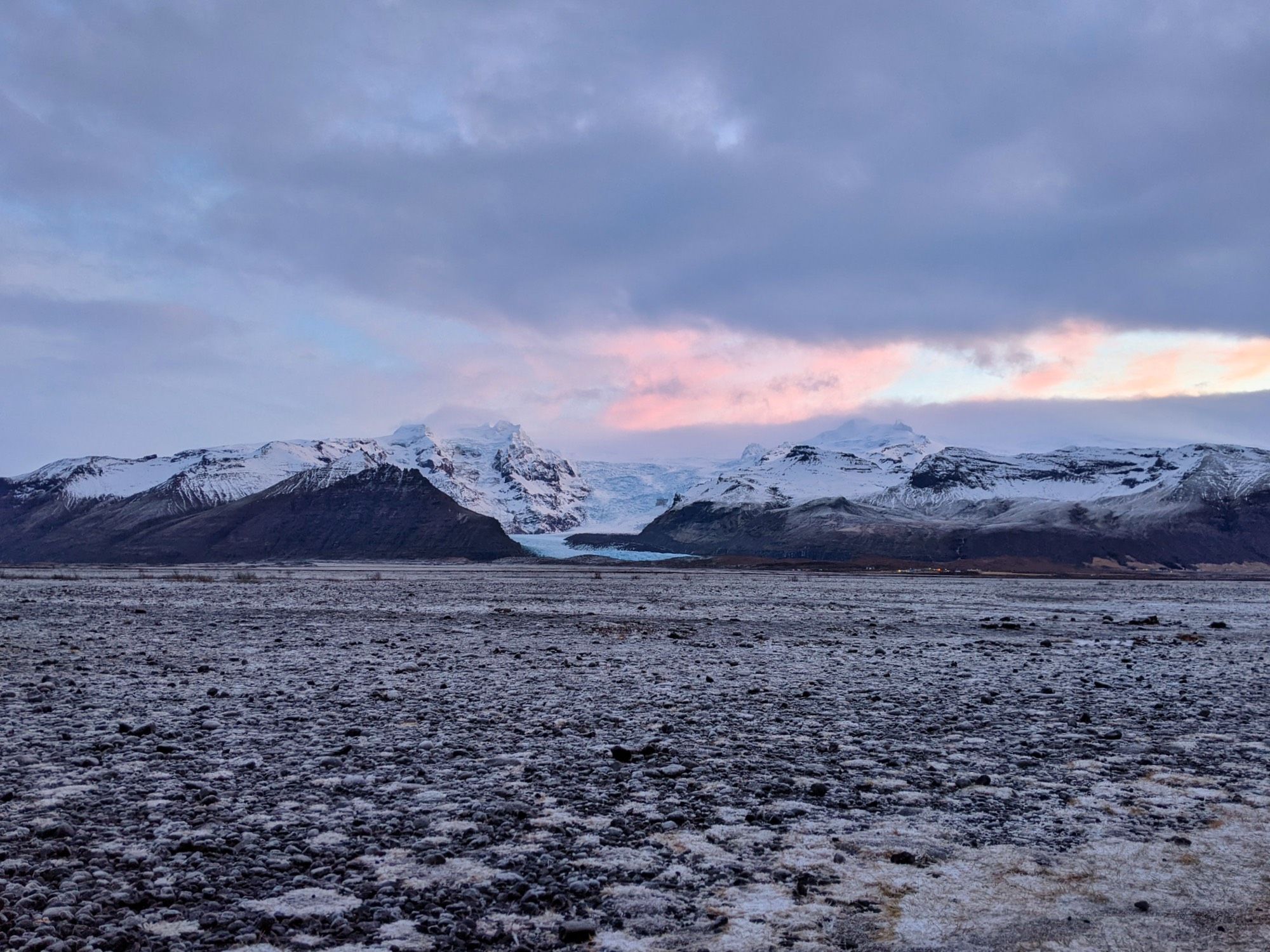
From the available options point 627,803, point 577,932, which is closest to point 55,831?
point 577,932

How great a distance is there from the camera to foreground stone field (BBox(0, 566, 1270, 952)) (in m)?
5.24

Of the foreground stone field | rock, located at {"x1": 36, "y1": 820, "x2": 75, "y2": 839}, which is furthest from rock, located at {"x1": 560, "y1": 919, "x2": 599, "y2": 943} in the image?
rock, located at {"x1": 36, "y1": 820, "x2": 75, "y2": 839}

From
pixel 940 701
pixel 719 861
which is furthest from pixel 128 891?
pixel 940 701

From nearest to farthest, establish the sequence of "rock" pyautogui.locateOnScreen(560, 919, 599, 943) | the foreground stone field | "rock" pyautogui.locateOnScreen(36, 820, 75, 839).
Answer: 1. "rock" pyautogui.locateOnScreen(560, 919, 599, 943)
2. the foreground stone field
3. "rock" pyautogui.locateOnScreen(36, 820, 75, 839)

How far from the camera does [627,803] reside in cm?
763

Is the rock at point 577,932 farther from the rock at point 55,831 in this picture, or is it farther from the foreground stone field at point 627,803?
→ the rock at point 55,831

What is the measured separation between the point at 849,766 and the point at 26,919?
697 centimetres

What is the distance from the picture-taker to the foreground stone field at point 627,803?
5.24 meters

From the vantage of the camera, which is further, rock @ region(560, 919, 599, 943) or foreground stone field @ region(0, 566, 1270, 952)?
foreground stone field @ region(0, 566, 1270, 952)

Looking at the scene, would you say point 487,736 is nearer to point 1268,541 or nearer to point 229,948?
point 229,948

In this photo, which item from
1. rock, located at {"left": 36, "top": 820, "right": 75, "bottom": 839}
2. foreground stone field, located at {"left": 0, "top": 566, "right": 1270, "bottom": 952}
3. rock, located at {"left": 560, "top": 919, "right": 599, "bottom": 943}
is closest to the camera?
rock, located at {"left": 560, "top": 919, "right": 599, "bottom": 943}

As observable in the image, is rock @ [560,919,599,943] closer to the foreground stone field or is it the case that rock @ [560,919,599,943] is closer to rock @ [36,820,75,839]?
the foreground stone field

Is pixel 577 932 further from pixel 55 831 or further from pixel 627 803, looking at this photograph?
pixel 55 831

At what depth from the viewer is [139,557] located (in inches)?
6855
